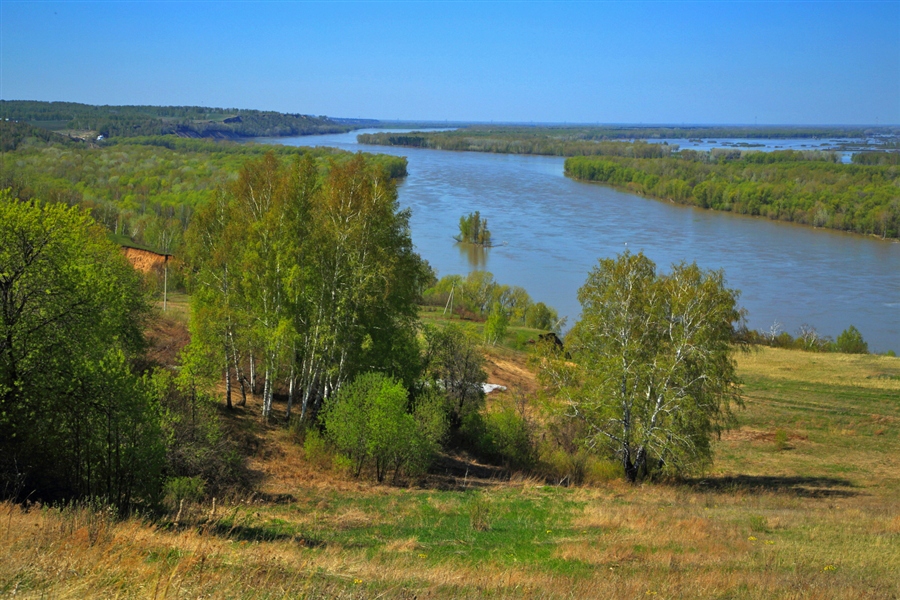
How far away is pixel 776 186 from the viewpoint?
84.8m

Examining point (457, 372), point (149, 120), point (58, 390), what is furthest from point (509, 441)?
point (149, 120)

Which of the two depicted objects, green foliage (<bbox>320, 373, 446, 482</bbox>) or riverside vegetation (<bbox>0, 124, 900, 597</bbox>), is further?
green foliage (<bbox>320, 373, 446, 482</bbox>)

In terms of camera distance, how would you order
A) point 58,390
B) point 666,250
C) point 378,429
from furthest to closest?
point 666,250 < point 378,429 < point 58,390

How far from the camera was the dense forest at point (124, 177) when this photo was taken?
44656 mm

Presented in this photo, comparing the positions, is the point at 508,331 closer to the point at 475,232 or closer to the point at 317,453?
the point at 475,232

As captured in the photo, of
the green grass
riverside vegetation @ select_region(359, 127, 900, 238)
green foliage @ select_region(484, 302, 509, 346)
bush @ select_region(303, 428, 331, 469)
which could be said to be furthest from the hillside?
riverside vegetation @ select_region(359, 127, 900, 238)

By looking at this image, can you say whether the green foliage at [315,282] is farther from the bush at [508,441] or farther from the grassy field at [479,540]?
the bush at [508,441]

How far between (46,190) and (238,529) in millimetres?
42851

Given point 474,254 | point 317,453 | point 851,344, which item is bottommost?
point 851,344

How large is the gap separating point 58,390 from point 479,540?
16.0 feet

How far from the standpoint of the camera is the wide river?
1622 inches

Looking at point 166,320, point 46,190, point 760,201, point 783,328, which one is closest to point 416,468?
point 166,320

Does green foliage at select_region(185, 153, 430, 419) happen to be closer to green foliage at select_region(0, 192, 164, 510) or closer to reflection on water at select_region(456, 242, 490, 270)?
green foliage at select_region(0, 192, 164, 510)

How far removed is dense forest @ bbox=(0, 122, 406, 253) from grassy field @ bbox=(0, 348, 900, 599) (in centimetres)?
2372
